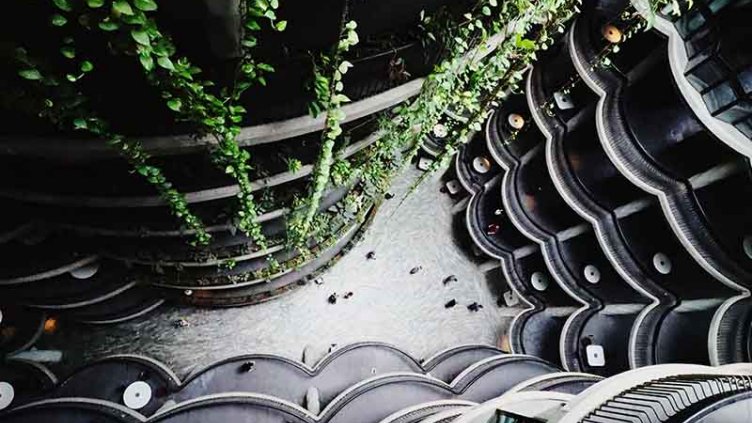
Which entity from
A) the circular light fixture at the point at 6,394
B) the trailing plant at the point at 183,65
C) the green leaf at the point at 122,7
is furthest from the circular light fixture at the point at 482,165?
the circular light fixture at the point at 6,394

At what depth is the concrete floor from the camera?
13.2 meters

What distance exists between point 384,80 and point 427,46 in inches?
32.8

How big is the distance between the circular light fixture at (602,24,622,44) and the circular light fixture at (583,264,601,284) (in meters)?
7.63

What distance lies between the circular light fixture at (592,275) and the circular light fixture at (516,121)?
18.7 feet

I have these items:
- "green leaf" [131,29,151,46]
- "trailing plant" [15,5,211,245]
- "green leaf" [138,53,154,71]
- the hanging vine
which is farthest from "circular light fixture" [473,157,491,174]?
"green leaf" [131,29,151,46]

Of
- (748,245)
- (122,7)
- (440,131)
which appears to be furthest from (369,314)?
(122,7)

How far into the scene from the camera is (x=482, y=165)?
17.2 m

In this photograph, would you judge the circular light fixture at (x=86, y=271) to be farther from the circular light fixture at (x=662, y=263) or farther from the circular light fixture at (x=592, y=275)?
the circular light fixture at (x=662, y=263)

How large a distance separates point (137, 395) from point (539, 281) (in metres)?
13.9

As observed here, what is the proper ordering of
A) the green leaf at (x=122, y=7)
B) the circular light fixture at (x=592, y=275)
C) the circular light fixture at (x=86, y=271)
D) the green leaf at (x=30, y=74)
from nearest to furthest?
the green leaf at (x=122, y=7), the green leaf at (x=30, y=74), the circular light fixture at (x=86, y=271), the circular light fixture at (x=592, y=275)

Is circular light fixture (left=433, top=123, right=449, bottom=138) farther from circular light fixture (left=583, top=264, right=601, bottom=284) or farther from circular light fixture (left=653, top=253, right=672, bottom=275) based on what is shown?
circular light fixture (left=653, top=253, right=672, bottom=275)

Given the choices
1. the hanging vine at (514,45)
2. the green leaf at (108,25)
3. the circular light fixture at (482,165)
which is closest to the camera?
the green leaf at (108,25)

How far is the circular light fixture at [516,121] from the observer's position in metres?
15.9

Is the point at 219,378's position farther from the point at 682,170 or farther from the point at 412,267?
the point at 682,170
